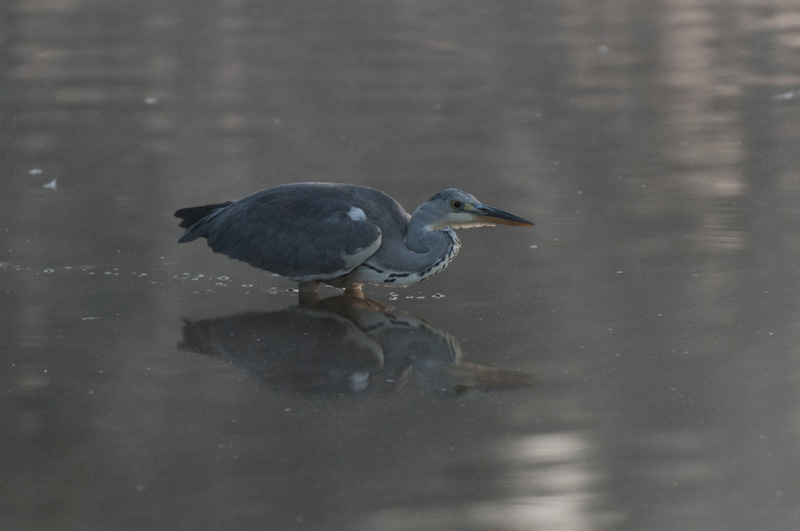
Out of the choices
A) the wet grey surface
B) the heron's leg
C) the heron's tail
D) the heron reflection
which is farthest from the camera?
the heron's tail

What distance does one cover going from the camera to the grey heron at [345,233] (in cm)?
618

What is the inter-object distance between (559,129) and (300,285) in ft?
13.3

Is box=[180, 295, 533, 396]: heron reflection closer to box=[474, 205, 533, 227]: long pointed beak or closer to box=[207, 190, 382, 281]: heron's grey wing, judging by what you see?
box=[207, 190, 382, 281]: heron's grey wing

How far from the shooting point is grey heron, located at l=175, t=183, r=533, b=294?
20.3 ft

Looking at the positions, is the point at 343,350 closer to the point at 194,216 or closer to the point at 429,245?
the point at 429,245

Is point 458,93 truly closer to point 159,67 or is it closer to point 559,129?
point 559,129

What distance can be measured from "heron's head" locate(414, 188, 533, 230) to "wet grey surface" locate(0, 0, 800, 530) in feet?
1.32

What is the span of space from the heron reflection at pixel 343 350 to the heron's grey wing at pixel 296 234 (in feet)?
0.91

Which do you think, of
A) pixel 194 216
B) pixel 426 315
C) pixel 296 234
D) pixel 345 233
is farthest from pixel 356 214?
pixel 194 216

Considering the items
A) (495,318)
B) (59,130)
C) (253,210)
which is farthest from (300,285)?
(59,130)

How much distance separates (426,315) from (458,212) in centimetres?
60

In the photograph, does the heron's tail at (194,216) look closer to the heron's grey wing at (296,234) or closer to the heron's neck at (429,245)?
the heron's grey wing at (296,234)

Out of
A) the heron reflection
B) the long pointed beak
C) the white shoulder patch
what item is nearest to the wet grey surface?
the heron reflection

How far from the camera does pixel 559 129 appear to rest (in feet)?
32.4
